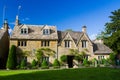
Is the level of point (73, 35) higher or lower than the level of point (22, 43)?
higher

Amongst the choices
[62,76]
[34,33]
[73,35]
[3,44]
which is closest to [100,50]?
[73,35]

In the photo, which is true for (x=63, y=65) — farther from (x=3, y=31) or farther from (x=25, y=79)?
(x=25, y=79)

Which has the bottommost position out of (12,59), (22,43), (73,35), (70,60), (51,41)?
(70,60)

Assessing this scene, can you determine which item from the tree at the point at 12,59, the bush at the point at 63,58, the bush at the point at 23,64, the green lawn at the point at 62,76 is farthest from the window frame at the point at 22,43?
the green lawn at the point at 62,76

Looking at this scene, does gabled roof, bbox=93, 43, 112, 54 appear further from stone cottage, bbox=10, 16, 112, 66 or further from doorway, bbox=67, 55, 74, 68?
doorway, bbox=67, 55, 74, 68

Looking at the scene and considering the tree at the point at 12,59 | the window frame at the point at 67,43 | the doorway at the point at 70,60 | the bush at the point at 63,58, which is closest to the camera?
the tree at the point at 12,59

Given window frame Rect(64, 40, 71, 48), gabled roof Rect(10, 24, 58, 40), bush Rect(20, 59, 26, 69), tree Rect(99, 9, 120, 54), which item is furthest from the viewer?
tree Rect(99, 9, 120, 54)

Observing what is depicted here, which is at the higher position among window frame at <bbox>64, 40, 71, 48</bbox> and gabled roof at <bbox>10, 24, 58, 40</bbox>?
gabled roof at <bbox>10, 24, 58, 40</bbox>

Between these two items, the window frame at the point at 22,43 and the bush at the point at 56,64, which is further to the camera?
the window frame at the point at 22,43

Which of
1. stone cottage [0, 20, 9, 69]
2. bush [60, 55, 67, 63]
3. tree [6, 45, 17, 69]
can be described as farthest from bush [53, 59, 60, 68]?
stone cottage [0, 20, 9, 69]

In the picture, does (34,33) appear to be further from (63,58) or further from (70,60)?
(70,60)

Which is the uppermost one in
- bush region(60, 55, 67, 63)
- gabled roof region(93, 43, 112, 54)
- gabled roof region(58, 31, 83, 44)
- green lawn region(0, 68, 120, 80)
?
gabled roof region(58, 31, 83, 44)

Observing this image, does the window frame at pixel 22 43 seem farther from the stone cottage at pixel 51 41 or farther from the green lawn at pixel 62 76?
the green lawn at pixel 62 76

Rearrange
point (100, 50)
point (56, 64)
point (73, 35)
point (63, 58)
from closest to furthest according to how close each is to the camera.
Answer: point (56, 64) → point (63, 58) → point (100, 50) → point (73, 35)
